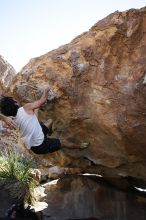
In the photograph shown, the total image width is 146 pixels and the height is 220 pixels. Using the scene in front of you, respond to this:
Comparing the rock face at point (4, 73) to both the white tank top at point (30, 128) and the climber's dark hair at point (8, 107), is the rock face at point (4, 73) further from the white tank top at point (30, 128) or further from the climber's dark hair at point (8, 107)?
the white tank top at point (30, 128)

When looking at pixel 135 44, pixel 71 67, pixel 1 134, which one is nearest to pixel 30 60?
pixel 71 67

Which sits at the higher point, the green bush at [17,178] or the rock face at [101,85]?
the rock face at [101,85]

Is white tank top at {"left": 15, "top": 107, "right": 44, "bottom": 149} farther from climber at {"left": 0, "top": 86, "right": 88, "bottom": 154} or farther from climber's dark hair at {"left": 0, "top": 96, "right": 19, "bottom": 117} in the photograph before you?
climber's dark hair at {"left": 0, "top": 96, "right": 19, "bottom": 117}

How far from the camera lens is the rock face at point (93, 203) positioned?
931 centimetres

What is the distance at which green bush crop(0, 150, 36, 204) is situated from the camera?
1107 cm

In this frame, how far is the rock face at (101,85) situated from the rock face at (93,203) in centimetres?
193

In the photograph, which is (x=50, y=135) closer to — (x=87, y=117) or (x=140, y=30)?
(x=87, y=117)

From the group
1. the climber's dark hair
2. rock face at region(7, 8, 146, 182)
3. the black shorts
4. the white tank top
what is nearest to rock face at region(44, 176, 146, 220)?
rock face at region(7, 8, 146, 182)

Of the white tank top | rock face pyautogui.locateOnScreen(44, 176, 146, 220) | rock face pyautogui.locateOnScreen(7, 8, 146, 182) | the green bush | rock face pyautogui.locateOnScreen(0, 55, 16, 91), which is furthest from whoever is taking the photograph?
rock face pyautogui.locateOnScreen(0, 55, 16, 91)

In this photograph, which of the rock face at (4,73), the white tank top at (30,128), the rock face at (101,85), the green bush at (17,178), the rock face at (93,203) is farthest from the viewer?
the rock face at (4,73)

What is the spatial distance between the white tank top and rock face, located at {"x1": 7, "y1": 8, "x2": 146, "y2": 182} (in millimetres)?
1029

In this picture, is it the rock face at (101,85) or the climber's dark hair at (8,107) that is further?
the rock face at (101,85)

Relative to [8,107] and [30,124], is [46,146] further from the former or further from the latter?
[8,107]

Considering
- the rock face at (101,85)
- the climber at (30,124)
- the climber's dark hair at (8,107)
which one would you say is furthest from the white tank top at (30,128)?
the rock face at (101,85)
